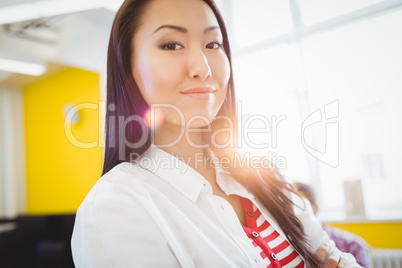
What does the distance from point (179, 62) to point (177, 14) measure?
0.42 feet

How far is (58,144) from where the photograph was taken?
4215mm

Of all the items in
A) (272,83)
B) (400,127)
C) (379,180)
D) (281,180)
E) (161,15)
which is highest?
(272,83)

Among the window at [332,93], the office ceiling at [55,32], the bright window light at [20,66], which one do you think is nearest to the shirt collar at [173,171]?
the office ceiling at [55,32]

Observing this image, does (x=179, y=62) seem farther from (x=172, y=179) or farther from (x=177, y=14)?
(x=172, y=179)

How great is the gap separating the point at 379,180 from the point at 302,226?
204 centimetres

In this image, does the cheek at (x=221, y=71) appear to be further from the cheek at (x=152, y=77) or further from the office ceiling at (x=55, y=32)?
the office ceiling at (x=55, y=32)

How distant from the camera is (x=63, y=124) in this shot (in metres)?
4.07

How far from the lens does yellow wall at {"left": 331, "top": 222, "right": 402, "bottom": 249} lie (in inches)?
88.1

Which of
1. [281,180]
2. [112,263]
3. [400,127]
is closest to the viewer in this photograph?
[112,263]

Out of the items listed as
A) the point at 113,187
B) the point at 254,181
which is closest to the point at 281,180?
the point at 254,181

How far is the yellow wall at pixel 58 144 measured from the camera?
3.41 meters

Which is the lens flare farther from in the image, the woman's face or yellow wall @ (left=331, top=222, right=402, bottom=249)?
yellow wall @ (left=331, top=222, right=402, bottom=249)

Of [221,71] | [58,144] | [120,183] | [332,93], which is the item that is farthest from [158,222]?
[58,144]

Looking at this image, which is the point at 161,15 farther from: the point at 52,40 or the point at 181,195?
the point at 52,40
